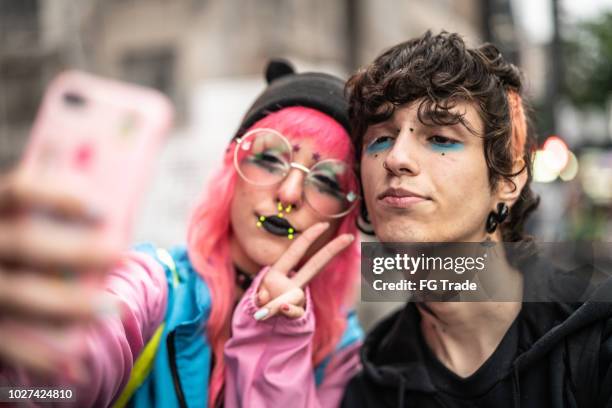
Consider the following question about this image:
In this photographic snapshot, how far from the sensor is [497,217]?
1935 mm

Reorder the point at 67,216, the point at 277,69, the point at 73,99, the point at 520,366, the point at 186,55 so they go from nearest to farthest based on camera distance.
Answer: the point at 67,216 < the point at 73,99 < the point at 520,366 < the point at 277,69 < the point at 186,55

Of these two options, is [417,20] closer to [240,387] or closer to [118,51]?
[118,51]

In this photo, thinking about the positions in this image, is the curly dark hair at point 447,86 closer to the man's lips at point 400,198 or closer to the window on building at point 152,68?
the man's lips at point 400,198

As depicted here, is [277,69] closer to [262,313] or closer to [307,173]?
[307,173]

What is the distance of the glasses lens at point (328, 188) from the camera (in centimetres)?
210

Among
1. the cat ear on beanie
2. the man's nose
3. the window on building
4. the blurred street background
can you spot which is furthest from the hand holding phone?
the window on building

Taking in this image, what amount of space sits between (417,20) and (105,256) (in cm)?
977

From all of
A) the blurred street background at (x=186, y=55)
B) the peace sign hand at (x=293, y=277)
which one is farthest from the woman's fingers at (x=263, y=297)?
the blurred street background at (x=186, y=55)

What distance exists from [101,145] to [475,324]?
138cm

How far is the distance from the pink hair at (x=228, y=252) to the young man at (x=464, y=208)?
0.17 meters

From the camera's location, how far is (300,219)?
2.07m

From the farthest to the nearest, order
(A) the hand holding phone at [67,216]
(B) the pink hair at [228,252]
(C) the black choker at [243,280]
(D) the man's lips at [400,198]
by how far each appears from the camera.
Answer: (C) the black choker at [243,280] → (B) the pink hair at [228,252] → (D) the man's lips at [400,198] → (A) the hand holding phone at [67,216]

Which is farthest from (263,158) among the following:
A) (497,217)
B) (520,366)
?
(520,366)

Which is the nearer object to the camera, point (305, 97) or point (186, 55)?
point (305, 97)
